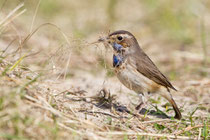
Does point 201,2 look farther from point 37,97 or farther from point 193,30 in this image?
point 37,97

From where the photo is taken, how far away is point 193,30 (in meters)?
13.2

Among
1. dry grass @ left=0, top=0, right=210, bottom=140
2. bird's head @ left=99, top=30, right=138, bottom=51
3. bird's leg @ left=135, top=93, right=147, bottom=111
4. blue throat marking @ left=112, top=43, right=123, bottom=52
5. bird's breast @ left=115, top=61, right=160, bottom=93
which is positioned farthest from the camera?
blue throat marking @ left=112, top=43, right=123, bottom=52

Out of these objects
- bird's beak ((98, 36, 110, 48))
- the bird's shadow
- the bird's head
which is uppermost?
the bird's head

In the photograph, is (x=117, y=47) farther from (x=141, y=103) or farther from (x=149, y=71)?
(x=141, y=103)

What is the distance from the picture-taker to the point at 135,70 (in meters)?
6.59

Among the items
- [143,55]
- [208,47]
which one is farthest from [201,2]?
[143,55]

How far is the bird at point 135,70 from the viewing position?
637 cm

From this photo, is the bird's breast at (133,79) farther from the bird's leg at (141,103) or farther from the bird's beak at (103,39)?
the bird's beak at (103,39)

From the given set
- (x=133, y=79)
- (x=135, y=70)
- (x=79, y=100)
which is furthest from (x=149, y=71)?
(x=79, y=100)

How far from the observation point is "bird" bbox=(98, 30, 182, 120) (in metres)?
6.37

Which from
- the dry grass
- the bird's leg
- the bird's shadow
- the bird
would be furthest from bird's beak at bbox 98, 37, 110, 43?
the bird's leg

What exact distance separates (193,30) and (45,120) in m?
9.79

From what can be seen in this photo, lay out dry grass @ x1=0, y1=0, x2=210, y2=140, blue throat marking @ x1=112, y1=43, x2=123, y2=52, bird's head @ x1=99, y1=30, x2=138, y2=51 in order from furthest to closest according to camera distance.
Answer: blue throat marking @ x1=112, y1=43, x2=123, y2=52, bird's head @ x1=99, y1=30, x2=138, y2=51, dry grass @ x1=0, y1=0, x2=210, y2=140

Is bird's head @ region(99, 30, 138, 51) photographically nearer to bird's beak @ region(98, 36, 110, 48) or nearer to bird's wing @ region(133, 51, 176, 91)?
bird's beak @ region(98, 36, 110, 48)
